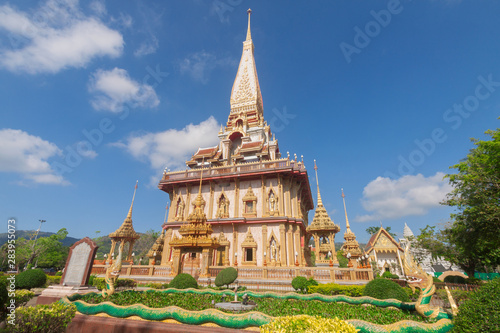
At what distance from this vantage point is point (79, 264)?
9766 mm

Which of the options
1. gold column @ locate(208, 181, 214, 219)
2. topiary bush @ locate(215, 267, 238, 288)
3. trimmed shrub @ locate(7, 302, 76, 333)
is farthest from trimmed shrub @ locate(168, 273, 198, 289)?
gold column @ locate(208, 181, 214, 219)

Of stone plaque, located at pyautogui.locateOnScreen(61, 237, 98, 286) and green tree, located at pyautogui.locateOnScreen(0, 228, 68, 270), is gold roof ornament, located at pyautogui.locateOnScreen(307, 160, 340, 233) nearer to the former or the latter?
stone plaque, located at pyautogui.locateOnScreen(61, 237, 98, 286)

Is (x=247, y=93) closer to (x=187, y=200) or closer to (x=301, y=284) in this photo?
(x=187, y=200)

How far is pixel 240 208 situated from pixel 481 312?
19017 mm

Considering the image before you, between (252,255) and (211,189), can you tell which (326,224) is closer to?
(252,255)

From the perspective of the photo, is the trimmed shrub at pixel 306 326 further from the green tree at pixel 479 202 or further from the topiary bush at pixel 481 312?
the green tree at pixel 479 202

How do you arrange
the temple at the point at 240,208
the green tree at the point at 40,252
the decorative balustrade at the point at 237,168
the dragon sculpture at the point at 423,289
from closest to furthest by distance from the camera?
the dragon sculpture at the point at 423,289, the temple at the point at 240,208, the decorative balustrade at the point at 237,168, the green tree at the point at 40,252

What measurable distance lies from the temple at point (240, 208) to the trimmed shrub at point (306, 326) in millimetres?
12024

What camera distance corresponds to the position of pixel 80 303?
648cm

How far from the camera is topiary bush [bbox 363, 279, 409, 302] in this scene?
8.27 m

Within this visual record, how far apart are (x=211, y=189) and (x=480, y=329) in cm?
2126

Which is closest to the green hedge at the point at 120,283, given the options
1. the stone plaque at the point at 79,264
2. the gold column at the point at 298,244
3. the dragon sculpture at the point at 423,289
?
the stone plaque at the point at 79,264

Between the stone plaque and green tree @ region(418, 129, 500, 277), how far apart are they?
2279cm

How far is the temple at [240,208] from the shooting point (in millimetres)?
19125
